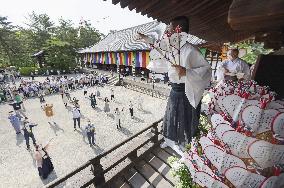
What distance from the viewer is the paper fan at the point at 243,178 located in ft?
5.10

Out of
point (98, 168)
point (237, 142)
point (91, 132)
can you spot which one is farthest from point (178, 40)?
point (91, 132)

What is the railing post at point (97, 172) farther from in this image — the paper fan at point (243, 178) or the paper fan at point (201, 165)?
the paper fan at point (243, 178)

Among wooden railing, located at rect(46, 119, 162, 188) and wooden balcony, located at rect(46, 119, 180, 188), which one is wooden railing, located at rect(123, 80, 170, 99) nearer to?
wooden balcony, located at rect(46, 119, 180, 188)

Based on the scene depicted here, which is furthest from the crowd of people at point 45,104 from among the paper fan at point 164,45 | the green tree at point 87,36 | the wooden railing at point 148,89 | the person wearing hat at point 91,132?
the green tree at point 87,36

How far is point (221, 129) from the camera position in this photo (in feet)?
5.56

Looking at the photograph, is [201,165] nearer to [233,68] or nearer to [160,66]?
[160,66]

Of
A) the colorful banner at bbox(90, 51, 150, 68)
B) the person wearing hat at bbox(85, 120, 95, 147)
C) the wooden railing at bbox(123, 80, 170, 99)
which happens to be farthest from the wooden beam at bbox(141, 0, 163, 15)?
the colorful banner at bbox(90, 51, 150, 68)

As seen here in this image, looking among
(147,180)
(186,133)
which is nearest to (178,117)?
(186,133)

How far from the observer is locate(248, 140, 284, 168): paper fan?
1.48 m

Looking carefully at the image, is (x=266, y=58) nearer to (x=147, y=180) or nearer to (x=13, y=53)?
(x=147, y=180)

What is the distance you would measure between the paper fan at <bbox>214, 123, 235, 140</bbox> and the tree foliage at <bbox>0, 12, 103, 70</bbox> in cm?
4101

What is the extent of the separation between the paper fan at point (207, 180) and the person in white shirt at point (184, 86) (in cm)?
81

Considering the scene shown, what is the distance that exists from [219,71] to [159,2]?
270 cm

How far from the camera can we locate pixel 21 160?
10.1 meters
